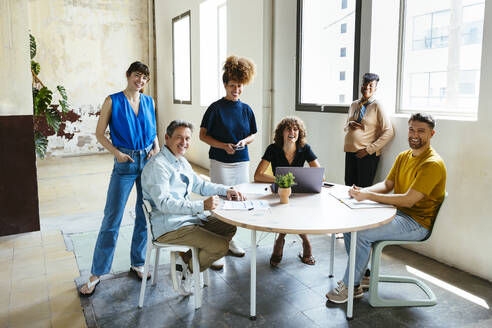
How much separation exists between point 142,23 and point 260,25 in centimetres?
542

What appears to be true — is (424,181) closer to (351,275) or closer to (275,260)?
(351,275)

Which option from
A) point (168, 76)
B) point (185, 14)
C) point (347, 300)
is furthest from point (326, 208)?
point (168, 76)

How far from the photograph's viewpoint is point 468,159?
3330 millimetres

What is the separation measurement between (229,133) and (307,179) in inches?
32.3

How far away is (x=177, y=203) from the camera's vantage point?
2.54m

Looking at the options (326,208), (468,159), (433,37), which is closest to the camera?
(326,208)

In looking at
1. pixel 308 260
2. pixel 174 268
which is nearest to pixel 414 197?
pixel 308 260

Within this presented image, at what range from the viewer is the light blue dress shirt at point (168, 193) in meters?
2.55

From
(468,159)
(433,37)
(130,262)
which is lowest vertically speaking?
(130,262)

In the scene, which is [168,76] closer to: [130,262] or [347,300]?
[130,262]

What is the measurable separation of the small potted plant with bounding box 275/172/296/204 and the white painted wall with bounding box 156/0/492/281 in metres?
1.54

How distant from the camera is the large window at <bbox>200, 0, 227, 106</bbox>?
303 inches

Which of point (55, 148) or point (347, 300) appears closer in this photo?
point (347, 300)

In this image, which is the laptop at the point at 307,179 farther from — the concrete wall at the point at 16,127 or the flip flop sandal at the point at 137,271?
the concrete wall at the point at 16,127
